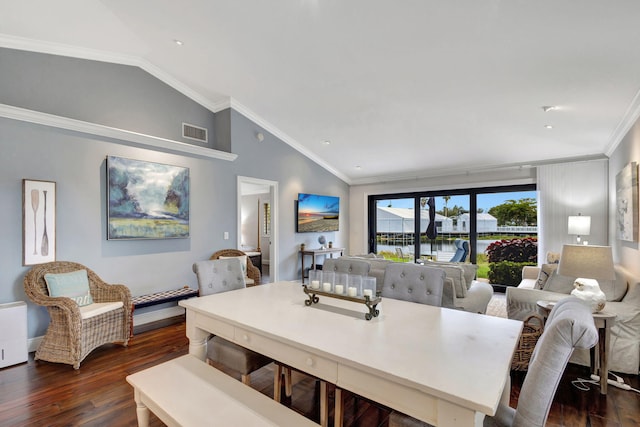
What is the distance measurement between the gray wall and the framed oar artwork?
6 centimetres

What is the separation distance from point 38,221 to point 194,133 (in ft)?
7.88

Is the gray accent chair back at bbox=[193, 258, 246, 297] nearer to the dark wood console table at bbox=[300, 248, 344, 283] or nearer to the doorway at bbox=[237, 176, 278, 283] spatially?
the dark wood console table at bbox=[300, 248, 344, 283]

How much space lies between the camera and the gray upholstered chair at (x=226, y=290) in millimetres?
2070

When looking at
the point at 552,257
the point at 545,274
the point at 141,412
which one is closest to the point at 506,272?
the point at 552,257

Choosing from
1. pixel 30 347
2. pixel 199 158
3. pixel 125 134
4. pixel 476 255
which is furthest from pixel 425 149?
pixel 30 347

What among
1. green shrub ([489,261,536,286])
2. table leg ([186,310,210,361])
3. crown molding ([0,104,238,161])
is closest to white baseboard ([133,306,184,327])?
crown molding ([0,104,238,161])

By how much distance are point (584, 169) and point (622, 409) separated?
159 inches

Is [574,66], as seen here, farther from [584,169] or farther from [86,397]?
[86,397]

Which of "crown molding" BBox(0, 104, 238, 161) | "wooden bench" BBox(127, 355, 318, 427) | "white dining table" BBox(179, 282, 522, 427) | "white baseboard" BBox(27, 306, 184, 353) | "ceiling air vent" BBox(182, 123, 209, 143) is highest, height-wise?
"ceiling air vent" BBox(182, 123, 209, 143)

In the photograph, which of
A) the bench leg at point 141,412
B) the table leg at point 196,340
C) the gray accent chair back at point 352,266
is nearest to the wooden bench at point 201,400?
the bench leg at point 141,412

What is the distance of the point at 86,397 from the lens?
238cm

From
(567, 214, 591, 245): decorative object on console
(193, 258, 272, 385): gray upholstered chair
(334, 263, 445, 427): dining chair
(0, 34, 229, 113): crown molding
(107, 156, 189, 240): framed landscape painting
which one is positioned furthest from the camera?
(567, 214, 591, 245): decorative object on console

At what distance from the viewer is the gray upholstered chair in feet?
6.79

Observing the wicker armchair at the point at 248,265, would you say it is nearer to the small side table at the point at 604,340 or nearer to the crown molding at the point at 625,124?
the small side table at the point at 604,340
